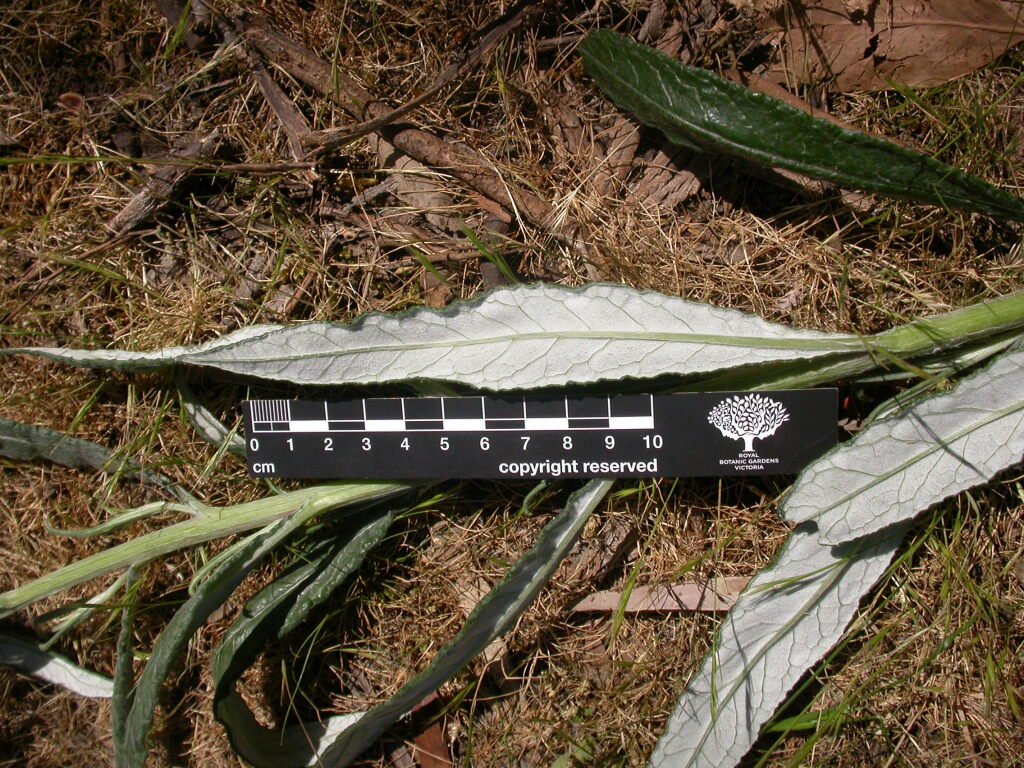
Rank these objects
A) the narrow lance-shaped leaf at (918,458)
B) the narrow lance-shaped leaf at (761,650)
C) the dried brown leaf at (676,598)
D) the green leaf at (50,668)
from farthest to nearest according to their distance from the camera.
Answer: the green leaf at (50,668) → the dried brown leaf at (676,598) → the narrow lance-shaped leaf at (761,650) → the narrow lance-shaped leaf at (918,458)

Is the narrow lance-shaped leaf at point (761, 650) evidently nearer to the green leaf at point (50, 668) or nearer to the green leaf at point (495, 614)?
the green leaf at point (495, 614)

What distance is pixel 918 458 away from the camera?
1078mm

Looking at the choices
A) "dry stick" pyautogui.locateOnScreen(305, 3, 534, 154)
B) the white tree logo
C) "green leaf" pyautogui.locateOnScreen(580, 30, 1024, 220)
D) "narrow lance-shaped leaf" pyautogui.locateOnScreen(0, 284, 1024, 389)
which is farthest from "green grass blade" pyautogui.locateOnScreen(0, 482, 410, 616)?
"green leaf" pyautogui.locateOnScreen(580, 30, 1024, 220)

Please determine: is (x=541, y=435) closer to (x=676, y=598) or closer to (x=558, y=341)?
(x=558, y=341)

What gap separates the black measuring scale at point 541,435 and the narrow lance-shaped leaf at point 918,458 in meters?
0.10

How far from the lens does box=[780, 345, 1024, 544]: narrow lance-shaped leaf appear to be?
1066 mm

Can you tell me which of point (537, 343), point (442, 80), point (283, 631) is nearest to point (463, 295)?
point (537, 343)

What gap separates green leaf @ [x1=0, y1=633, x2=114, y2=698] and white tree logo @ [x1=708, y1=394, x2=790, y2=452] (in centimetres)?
135

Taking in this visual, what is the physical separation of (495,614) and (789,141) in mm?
932

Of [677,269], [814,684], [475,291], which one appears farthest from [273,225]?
[814,684]

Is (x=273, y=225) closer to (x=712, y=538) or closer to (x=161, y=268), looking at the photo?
(x=161, y=268)

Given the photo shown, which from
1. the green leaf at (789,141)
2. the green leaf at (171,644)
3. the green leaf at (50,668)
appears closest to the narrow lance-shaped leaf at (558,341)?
the green leaf at (789,141)

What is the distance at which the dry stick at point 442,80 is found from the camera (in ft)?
4.27

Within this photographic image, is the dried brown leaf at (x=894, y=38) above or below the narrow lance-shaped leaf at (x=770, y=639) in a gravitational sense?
above
